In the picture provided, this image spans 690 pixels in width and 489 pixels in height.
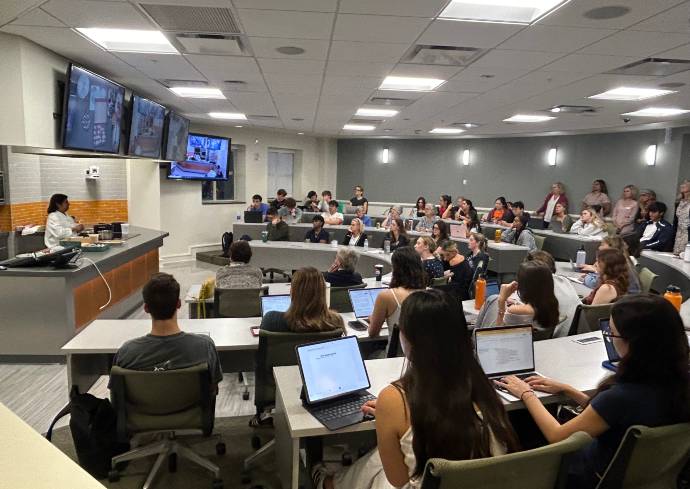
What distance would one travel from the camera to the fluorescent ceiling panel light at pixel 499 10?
3.28m

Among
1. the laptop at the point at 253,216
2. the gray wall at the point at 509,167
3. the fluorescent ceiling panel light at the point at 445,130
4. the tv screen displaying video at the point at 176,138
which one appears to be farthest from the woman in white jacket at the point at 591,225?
the tv screen displaying video at the point at 176,138

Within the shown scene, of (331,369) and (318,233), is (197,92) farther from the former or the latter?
(331,369)

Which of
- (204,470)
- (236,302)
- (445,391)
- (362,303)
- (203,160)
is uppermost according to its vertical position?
(203,160)

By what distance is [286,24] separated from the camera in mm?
3662

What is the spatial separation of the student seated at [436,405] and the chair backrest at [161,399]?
1175mm

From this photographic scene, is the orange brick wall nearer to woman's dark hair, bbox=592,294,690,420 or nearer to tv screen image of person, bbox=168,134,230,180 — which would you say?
tv screen image of person, bbox=168,134,230,180

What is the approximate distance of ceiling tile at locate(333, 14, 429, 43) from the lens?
350 cm

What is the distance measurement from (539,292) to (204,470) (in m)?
2.31

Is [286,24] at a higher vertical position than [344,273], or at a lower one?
higher

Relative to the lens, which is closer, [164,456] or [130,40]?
[164,456]

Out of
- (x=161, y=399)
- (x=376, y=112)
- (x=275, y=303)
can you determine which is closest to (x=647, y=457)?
(x=161, y=399)

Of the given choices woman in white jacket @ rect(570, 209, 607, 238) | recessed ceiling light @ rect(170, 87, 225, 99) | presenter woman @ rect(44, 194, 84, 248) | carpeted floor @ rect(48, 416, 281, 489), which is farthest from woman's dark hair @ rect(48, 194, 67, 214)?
woman in white jacket @ rect(570, 209, 607, 238)

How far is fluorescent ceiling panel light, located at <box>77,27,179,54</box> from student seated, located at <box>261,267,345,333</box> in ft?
8.66

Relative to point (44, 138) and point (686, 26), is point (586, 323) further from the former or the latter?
point (44, 138)
